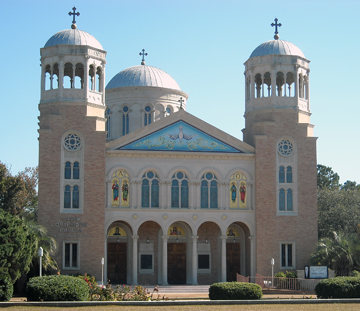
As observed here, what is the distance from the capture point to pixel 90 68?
51.2 metres

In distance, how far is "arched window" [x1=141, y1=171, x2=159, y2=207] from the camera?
49812 mm

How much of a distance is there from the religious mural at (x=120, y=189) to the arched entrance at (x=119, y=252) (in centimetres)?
247

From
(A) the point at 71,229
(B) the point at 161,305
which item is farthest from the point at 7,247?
(A) the point at 71,229

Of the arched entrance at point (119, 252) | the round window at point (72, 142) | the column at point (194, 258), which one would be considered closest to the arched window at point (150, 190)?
the arched entrance at point (119, 252)

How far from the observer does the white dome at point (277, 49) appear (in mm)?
52656

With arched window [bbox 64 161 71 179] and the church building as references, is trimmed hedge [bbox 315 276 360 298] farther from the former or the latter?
arched window [bbox 64 161 71 179]

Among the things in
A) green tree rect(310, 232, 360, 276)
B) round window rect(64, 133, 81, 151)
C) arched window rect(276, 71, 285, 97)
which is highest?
arched window rect(276, 71, 285, 97)

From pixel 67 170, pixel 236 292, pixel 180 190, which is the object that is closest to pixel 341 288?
pixel 236 292

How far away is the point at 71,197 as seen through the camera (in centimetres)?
4859

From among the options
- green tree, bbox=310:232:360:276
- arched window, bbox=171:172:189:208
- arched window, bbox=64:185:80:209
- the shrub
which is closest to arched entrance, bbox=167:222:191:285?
arched window, bbox=171:172:189:208

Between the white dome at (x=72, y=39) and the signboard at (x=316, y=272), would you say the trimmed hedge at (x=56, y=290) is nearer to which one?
the signboard at (x=316, y=272)

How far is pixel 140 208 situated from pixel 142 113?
12.6 metres

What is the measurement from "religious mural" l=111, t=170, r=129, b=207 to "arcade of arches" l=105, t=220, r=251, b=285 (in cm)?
216

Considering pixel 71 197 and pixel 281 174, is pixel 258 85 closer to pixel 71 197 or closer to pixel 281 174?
pixel 281 174
